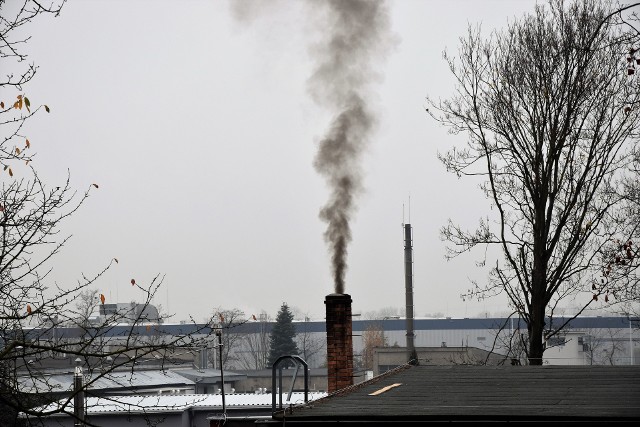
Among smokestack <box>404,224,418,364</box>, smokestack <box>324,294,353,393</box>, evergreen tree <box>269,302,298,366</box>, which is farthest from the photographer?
evergreen tree <box>269,302,298,366</box>

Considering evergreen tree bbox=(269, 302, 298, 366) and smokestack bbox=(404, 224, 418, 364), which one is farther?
evergreen tree bbox=(269, 302, 298, 366)

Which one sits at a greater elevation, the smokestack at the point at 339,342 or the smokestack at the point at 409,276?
the smokestack at the point at 409,276

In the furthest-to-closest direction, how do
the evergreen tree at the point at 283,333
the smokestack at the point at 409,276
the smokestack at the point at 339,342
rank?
1. the evergreen tree at the point at 283,333
2. the smokestack at the point at 409,276
3. the smokestack at the point at 339,342

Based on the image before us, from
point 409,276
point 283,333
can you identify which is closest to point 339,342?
point 409,276

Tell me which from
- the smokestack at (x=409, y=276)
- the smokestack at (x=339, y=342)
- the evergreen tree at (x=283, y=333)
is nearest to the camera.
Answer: the smokestack at (x=339, y=342)

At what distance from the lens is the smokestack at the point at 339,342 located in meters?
21.2

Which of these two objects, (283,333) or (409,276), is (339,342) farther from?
(283,333)

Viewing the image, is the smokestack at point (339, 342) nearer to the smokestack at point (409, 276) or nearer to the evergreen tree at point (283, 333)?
the smokestack at point (409, 276)

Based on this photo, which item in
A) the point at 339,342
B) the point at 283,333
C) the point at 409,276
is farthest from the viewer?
the point at 283,333

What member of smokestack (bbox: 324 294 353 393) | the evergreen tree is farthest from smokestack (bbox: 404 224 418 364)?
the evergreen tree

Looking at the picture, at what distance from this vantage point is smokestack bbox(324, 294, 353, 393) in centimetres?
2119

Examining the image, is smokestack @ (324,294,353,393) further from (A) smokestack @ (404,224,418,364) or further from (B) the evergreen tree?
(B) the evergreen tree

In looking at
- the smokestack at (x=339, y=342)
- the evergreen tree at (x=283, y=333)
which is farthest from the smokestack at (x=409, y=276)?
the evergreen tree at (x=283, y=333)

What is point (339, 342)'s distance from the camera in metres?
21.5
